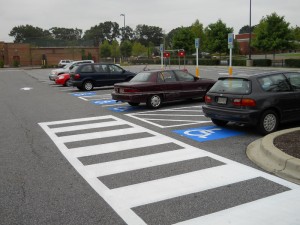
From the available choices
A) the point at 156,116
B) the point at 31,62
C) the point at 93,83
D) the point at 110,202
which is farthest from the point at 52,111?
the point at 31,62

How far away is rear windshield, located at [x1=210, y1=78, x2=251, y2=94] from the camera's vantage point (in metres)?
8.54

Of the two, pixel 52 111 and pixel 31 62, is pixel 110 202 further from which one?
pixel 31 62

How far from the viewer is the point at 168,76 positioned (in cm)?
1348

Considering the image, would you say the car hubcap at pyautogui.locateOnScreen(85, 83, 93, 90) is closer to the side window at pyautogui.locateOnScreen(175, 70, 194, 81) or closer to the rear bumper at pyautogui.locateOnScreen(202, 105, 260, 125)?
the side window at pyautogui.locateOnScreen(175, 70, 194, 81)

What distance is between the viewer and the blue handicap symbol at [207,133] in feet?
27.4

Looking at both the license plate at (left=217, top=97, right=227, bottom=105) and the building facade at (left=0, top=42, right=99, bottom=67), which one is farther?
the building facade at (left=0, top=42, right=99, bottom=67)

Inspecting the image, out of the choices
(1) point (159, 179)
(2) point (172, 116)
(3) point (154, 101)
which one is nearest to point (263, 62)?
(3) point (154, 101)

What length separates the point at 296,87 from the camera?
9.02 meters

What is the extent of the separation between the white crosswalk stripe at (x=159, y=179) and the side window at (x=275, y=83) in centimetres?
249

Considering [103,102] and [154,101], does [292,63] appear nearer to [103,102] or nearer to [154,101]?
[103,102]

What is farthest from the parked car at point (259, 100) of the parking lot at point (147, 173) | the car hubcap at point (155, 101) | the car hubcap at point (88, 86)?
the car hubcap at point (88, 86)

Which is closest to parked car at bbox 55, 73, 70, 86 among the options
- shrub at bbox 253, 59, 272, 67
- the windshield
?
the windshield

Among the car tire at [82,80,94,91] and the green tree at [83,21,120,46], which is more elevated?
the green tree at [83,21,120,46]

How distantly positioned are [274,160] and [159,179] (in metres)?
2.05
